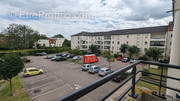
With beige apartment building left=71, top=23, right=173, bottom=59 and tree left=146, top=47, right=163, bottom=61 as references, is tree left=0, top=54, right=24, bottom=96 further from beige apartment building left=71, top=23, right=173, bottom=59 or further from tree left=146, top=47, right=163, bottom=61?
beige apartment building left=71, top=23, right=173, bottom=59

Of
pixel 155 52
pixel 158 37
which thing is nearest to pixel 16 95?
pixel 155 52

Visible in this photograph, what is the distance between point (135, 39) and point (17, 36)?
37.4 metres

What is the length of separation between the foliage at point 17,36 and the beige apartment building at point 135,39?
16833mm

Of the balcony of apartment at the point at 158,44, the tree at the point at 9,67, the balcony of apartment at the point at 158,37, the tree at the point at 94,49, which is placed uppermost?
the balcony of apartment at the point at 158,37

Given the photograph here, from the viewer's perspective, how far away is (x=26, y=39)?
30.5 metres

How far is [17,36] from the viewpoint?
89.4 feet

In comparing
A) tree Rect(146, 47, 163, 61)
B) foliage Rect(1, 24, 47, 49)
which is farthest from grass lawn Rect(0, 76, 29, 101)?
foliage Rect(1, 24, 47, 49)

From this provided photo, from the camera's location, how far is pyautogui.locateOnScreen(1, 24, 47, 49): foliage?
25906 millimetres

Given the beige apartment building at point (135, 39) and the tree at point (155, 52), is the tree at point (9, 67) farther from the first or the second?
the beige apartment building at point (135, 39)

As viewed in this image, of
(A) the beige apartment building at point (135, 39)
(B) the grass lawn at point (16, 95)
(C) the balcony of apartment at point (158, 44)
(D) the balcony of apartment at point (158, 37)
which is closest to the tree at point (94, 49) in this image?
(A) the beige apartment building at point (135, 39)

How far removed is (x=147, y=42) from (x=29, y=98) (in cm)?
2444

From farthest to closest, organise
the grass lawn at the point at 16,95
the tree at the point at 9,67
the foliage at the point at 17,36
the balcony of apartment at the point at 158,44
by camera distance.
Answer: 1. the foliage at the point at 17,36
2. the balcony of apartment at the point at 158,44
3. the tree at the point at 9,67
4. the grass lawn at the point at 16,95

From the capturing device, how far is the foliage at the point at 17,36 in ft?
85.0

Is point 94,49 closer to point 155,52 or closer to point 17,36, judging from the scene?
point 155,52
